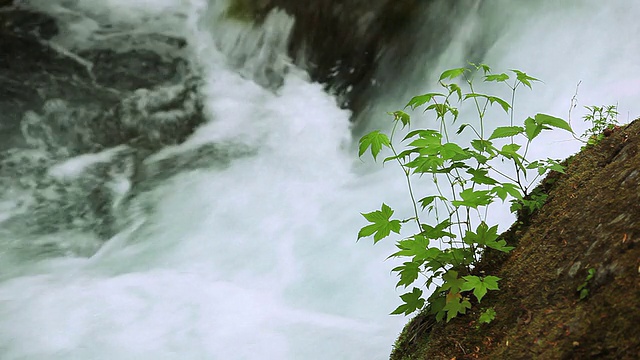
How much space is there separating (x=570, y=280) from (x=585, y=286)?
117mm

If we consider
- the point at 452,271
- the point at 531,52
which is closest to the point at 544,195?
the point at 452,271

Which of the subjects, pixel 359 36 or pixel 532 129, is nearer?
pixel 532 129

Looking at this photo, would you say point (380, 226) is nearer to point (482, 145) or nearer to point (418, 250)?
point (418, 250)

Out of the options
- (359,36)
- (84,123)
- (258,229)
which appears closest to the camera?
(258,229)

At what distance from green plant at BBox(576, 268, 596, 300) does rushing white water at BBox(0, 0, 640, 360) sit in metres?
2.08

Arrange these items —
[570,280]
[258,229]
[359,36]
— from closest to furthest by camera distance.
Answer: [570,280] → [258,229] → [359,36]

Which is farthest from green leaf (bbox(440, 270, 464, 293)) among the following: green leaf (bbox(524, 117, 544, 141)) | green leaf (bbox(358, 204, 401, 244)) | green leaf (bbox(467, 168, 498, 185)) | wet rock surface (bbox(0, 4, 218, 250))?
wet rock surface (bbox(0, 4, 218, 250))

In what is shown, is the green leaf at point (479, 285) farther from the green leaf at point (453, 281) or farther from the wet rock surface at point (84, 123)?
the wet rock surface at point (84, 123)

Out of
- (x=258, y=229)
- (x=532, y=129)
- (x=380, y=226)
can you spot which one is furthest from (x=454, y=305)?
(x=258, y=229)

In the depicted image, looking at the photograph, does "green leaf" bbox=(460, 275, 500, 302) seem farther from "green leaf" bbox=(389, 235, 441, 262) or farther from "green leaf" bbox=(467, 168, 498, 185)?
"green leaf" bbox=(467, 168, 498, 185)

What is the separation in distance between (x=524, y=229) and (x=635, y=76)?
3587mm

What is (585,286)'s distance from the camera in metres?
1.66

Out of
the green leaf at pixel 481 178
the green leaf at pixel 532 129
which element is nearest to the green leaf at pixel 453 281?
the green leaf at pixel 481 178

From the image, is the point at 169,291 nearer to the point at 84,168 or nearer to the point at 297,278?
the point at 297,278
